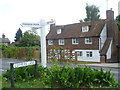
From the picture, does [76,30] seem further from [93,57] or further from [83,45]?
[93,57]

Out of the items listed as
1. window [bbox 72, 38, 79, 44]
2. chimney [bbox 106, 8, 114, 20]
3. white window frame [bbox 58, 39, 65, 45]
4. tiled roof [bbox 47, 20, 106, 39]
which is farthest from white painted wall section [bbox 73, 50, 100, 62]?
chimney [bbox 106, 8, 114, 20]

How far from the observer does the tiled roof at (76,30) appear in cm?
2952

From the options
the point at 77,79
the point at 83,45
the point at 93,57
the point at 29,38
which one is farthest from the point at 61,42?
the point at 77,79

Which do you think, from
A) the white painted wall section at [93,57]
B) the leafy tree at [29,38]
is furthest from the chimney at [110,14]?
the leafy tree at [29,38]

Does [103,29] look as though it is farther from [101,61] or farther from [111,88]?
[111,88]

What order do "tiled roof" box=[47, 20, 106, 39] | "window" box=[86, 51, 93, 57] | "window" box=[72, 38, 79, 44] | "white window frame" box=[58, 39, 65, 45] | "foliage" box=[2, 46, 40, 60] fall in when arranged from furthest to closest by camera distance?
"white window frame" box=[58, 39, 65, 45] < "window" box=[72, 38, 79, 44] < "window" box=[86, 51, 93, 57] < "tiled roof" box=[47, 20, 106, 39] < "foliage" box=[2, 46, 40, 60]

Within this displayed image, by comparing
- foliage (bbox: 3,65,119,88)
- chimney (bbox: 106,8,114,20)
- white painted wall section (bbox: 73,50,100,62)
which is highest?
chimney (bbox: 106,8,114,20)

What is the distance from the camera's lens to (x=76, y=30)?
32.6 meters

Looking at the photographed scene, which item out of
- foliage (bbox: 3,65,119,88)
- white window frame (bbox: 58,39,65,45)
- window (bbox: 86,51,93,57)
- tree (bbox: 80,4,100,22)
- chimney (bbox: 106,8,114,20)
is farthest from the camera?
tree (bbox: 80,4,100,22)

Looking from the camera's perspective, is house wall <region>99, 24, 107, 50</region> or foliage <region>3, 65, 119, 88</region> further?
house wall <region>99, 24, 107, 50</region>

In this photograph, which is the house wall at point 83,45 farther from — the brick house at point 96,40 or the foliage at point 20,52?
the foliage at point 20,52

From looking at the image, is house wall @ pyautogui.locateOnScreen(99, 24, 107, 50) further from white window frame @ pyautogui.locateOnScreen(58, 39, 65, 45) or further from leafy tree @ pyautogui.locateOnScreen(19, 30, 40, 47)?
leafy tree @ pyautogui.locateOnScreen(19, 30, 40, 47)

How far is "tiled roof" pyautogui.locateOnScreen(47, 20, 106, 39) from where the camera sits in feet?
96.8

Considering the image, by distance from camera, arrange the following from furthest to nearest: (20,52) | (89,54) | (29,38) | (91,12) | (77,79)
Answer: (91,12)
(29,38)
(89,54)
(20,52)
(77,79)
